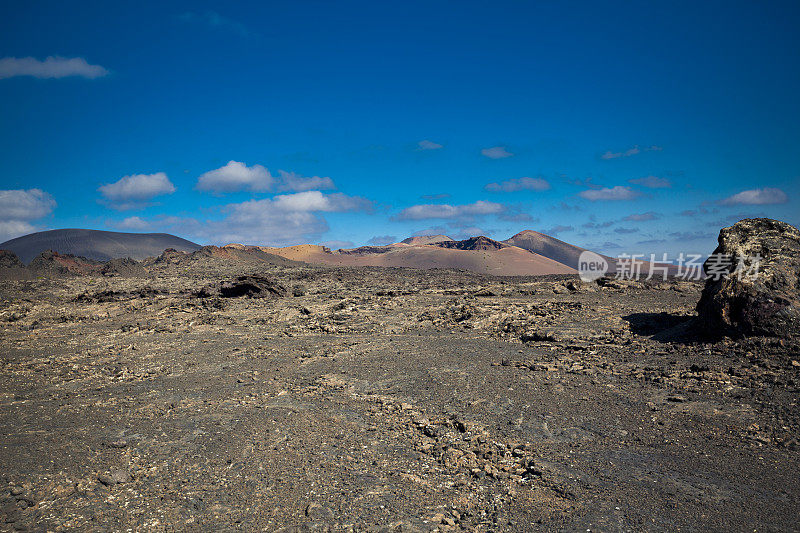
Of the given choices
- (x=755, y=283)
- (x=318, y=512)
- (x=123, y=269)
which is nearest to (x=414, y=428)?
(x=318, y=512)

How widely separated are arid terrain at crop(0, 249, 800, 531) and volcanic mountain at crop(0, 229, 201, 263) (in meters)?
48.0

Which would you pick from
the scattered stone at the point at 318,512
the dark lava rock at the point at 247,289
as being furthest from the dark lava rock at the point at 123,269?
the scattered stone at the point at 318,512

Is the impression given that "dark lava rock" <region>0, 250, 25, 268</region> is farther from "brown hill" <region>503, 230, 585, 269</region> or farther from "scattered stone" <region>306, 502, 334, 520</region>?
"brown hill" <region>503, 230, 585, 269</region>

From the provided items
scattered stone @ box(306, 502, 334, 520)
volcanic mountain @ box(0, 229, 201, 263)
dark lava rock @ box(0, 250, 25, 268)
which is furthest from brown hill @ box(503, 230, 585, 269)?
scattered stone @ box(306, 502, 334, 520)

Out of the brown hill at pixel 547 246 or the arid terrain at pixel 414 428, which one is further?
the brown hill at pixel 547 246

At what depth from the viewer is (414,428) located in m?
5.59

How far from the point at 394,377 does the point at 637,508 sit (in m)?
4.81

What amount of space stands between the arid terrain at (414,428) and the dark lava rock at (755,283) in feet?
1.68

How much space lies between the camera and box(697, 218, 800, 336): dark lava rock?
786 cm

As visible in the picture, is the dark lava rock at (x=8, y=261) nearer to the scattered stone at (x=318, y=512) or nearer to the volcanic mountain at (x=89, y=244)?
the volcanic mountain at (x=89, y=244)

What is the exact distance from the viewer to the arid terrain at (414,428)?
379 centimetres

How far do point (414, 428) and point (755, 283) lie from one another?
7515 millimetres

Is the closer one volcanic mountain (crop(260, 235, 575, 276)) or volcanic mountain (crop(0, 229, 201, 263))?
volcanic mountain (crop(260, 235, 575, 276))

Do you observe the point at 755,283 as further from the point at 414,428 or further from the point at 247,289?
the point at 247,289
